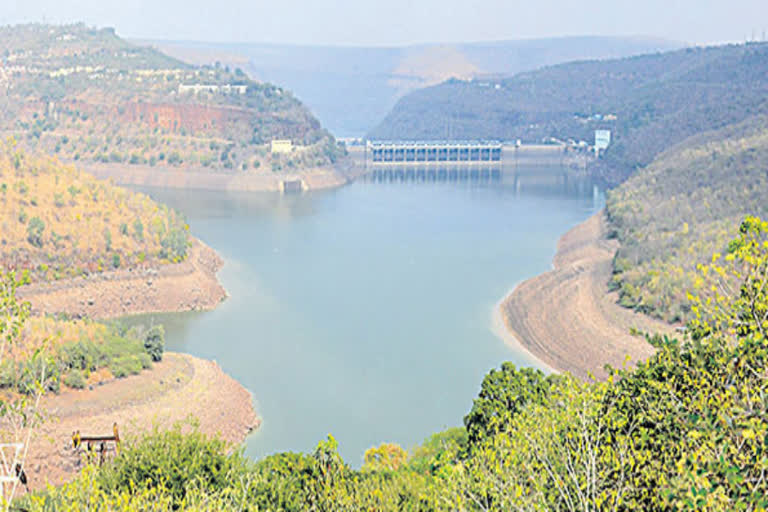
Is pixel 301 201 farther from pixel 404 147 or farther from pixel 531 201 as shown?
pixel 404 147

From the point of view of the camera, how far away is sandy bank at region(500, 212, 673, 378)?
98.5 feet

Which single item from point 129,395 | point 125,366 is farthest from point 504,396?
point 125,366

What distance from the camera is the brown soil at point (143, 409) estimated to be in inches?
780

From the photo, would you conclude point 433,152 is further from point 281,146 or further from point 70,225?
point 70,225

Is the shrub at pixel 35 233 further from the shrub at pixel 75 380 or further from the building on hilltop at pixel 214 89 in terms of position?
the building on hilltop at pixel 214 89

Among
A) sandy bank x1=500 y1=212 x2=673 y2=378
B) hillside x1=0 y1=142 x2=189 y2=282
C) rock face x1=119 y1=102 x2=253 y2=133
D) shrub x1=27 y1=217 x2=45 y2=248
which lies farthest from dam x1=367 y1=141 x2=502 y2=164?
shrub x1=27 y1=217 x2=45 y2=248

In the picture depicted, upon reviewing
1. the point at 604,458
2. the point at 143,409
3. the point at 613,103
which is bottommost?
the point at 143,409

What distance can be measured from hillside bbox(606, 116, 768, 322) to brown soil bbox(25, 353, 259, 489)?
14342 mm

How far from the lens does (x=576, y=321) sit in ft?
108

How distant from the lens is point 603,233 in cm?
5056

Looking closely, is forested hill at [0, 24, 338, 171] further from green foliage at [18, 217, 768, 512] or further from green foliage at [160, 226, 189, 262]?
green foliage at [18, 217, 768, 512]

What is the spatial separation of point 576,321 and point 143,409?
49.9ft

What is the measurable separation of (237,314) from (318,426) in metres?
11.4

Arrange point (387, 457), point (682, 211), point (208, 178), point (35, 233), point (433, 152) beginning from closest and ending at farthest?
point (387, 457) → point (35, 233) → point (682, 211) → point (208, 178) → point (433, 152)
